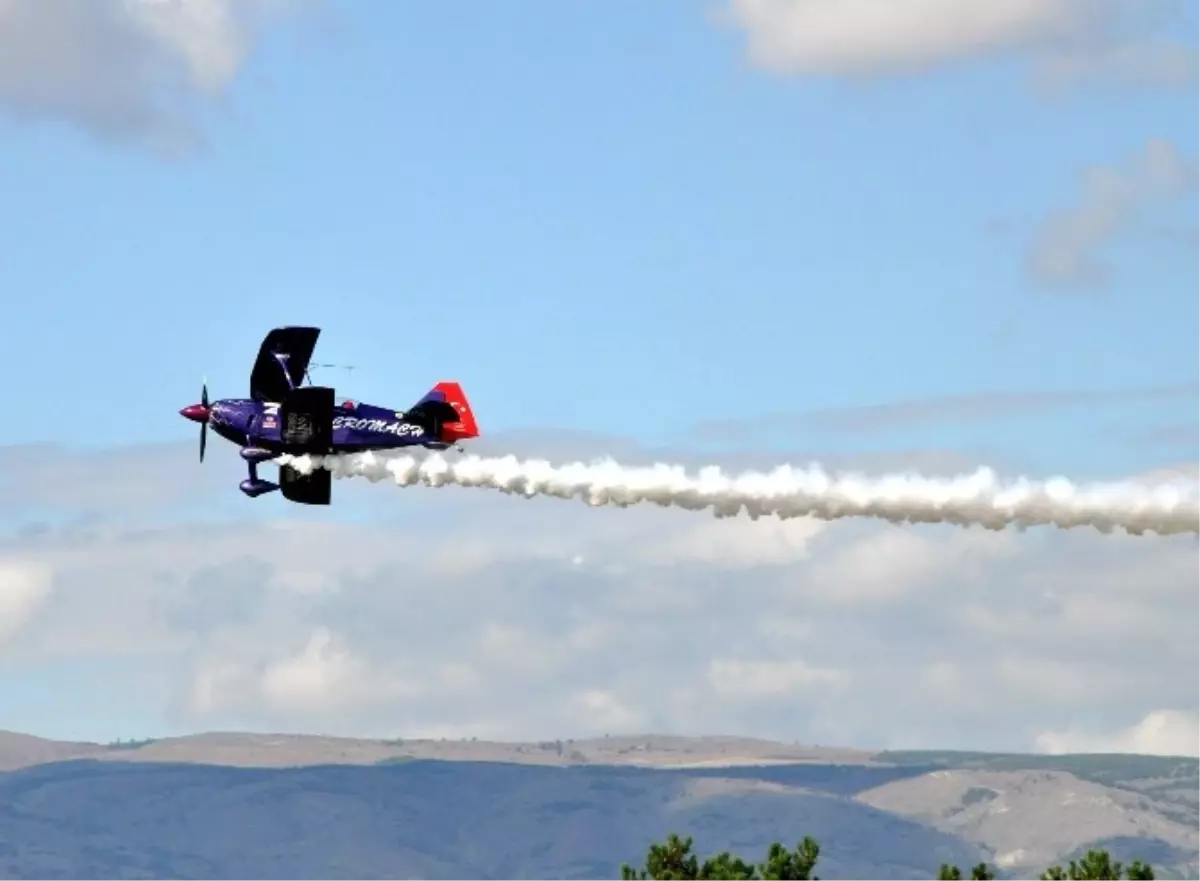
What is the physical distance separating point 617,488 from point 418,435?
8.45m

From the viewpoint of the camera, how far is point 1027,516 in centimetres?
6625

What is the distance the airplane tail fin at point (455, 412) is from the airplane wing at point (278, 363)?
4.34 metres

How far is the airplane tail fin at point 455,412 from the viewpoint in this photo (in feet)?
277

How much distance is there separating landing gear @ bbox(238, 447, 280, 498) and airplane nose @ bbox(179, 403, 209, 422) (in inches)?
96.2

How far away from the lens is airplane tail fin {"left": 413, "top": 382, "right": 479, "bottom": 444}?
84500 mm

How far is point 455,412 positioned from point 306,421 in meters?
4.90

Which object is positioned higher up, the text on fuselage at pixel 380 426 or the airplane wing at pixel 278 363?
the airplane wing at pixel 278 363

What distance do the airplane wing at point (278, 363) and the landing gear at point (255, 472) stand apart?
1.80m

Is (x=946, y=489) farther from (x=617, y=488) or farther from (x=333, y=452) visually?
(x=333, y=452)

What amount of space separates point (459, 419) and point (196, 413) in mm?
9416

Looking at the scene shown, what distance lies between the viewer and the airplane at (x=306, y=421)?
8412 centimetres

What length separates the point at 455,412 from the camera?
278ft

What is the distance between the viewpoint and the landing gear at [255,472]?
278 ft

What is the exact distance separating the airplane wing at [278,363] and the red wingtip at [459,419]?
4.73m
